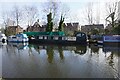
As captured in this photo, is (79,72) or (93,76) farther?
(79,72)

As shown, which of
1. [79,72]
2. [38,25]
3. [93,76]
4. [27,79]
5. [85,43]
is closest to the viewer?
[27,79]

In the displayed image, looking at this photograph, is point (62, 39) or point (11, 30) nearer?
point (62, 39)

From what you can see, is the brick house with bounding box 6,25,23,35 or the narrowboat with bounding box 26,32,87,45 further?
the brick house with bounding box 6,25,23,35

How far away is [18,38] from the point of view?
3788 centimetres

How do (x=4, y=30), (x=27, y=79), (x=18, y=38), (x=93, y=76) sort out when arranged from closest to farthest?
(x=27, y=79) → (x=93, y=76) → (x=18, y=38) → (x=4, y=30)

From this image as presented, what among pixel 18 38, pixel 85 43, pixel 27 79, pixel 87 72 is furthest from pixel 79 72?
pixel 18 38

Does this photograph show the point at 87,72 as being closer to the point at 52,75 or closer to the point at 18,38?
the point at 52,75

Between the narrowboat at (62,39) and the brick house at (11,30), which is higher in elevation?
the brick house at (11,30)

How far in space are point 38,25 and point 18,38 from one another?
63.8 feet

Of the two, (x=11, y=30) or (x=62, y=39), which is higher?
(x=11, y=30)

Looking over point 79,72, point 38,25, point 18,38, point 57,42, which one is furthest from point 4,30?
point 79,72

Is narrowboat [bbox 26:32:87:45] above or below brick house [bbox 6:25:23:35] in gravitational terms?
below

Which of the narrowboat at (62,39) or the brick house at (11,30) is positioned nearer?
the narrowboat at (62,39)

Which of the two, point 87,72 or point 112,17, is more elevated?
point 112,17
